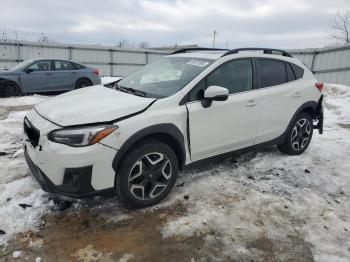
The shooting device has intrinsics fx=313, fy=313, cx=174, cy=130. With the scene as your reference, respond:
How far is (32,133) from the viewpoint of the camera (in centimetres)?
327

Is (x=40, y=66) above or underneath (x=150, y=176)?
above

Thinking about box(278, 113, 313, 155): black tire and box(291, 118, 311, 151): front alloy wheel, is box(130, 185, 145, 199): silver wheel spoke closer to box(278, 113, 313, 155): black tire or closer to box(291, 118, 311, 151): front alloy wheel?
box(278, 113, 313, 155): black tire

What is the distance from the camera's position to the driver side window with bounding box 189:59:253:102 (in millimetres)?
3730

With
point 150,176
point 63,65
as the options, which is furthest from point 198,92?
point 63,65

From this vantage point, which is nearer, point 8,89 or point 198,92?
point 198,92

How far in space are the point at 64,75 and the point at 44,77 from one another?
743 mm

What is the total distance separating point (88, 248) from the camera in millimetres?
2818

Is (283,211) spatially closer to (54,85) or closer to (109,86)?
(109,86)

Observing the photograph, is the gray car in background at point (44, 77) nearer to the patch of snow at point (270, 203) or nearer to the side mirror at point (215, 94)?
the patch of snow at point (270, 203)

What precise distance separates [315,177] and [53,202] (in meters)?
3.52

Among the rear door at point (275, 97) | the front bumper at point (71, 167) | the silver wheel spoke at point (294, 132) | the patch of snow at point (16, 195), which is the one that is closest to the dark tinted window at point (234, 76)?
the rear door at point (275, 97)

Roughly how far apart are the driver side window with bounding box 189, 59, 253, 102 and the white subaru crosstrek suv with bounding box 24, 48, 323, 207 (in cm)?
1

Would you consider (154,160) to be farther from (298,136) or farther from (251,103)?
(298,136)

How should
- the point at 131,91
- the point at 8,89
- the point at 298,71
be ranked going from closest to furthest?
the point at 131,91 < the point at 298,71 < the point at 8,89
